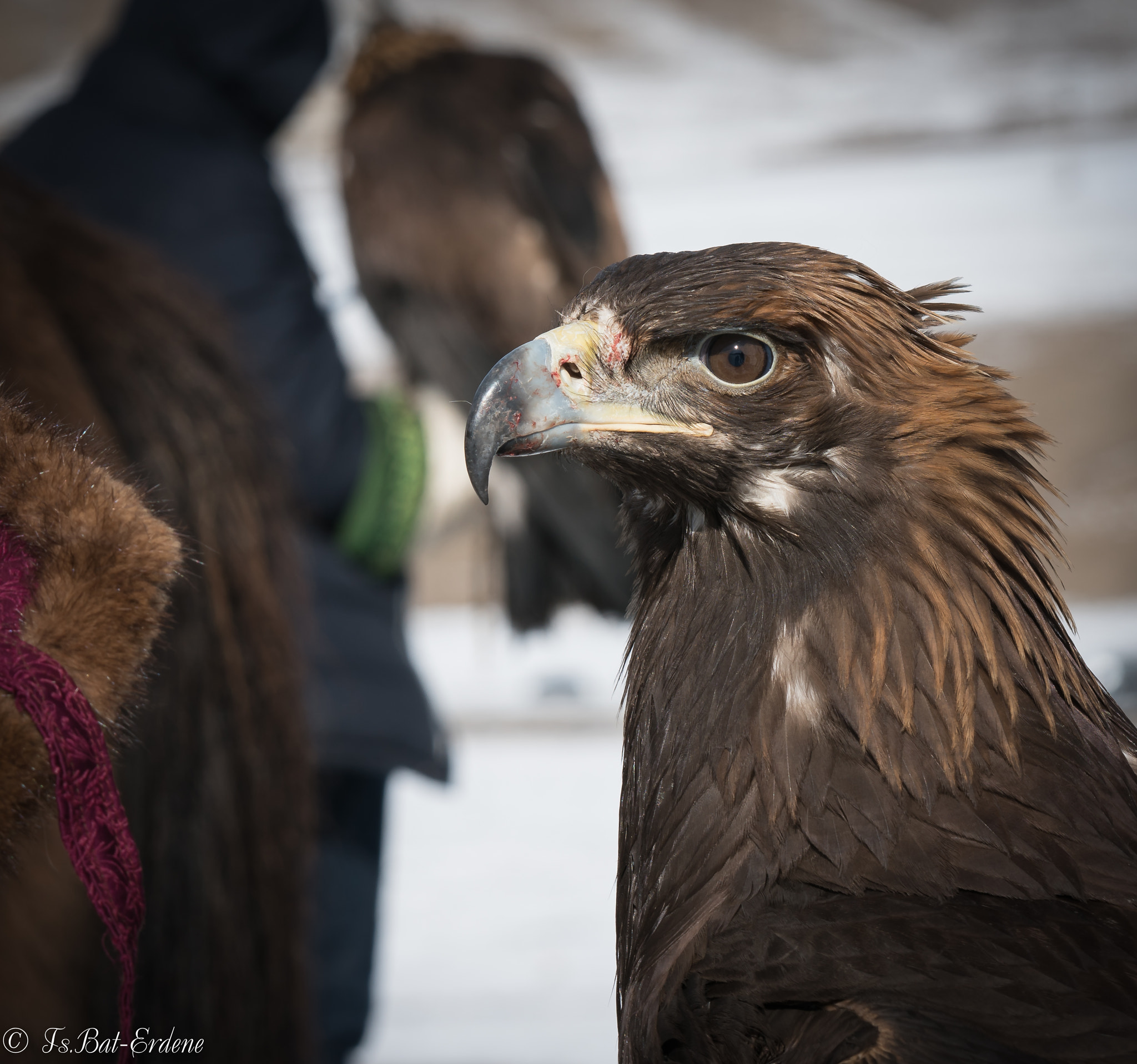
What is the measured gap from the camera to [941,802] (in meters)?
0.64

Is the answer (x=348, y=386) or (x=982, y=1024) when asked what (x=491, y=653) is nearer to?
(x=348, y=386)

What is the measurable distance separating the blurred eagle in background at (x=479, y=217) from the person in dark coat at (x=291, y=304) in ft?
1.24

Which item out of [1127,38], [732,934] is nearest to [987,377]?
[732,934]

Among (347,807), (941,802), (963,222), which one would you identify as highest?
(963,222)

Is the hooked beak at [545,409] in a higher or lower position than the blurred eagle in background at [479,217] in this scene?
lower

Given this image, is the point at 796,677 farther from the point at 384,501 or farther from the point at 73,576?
the point at 384,501

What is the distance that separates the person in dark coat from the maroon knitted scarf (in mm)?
895

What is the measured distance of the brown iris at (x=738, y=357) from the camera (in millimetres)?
654

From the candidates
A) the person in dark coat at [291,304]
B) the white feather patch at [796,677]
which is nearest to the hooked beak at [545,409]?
the white feather patch at [796,677]

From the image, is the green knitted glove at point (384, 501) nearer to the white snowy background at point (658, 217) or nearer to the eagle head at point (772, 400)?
the white snowy background at point (658, 217)

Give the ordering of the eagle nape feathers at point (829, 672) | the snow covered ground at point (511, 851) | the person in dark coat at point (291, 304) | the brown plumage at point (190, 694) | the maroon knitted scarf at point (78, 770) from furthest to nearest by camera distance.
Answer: the snow covered ground at point (511, 851) < the person in dark coat at point (291, 304) < the brown plumage at point (190, 694) < the eagle nape feathers at point (829, 672) < the maroon knitted scarf at point (78, 770)

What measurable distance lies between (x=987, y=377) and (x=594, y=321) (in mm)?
266

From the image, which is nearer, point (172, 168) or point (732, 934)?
point (732, 934)

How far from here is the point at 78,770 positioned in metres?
0.45
